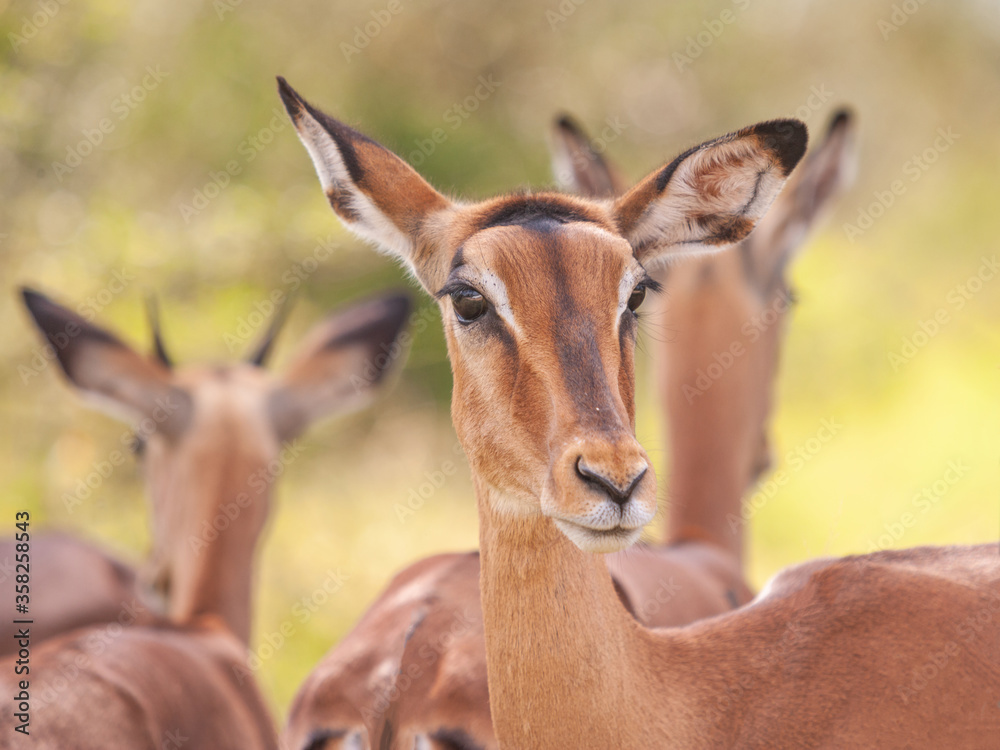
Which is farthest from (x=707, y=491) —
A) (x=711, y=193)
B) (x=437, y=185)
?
(x=437, y=185)

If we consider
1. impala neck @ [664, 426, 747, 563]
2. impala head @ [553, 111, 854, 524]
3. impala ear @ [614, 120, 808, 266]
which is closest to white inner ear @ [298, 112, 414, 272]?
impala ear @ [614, 120, 808, 266]

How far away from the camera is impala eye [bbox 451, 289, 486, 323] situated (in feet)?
10.0

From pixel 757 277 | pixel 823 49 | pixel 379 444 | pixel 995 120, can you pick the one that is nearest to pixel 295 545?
pixel 379 444

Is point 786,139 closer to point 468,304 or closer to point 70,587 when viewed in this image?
point 468,304

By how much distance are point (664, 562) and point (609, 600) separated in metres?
1.75

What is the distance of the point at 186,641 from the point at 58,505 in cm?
587

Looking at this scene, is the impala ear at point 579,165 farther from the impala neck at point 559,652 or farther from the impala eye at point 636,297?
the impala neck at point 559,652

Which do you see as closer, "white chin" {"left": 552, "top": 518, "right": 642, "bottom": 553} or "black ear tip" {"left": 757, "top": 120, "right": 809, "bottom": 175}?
"white chin" {"left": 552, "top": 518, "right": 642, "bottom": 553}

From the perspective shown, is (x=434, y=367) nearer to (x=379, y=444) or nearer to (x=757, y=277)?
(x=379, y=444)

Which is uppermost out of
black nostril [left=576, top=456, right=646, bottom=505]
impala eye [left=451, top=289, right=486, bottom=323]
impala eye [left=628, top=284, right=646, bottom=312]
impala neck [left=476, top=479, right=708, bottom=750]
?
impala eye [left=451, top=289, right=486, bottom=323]

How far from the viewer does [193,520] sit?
5.33 meters

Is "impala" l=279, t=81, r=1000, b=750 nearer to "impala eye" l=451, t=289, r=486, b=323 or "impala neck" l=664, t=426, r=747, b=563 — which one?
"impala eye" l=451, t=289, r=486, b=323

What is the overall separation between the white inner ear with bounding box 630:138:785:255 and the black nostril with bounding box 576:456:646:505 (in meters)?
1.07

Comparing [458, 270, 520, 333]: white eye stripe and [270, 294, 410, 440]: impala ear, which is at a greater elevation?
[270, 294, 410, 440]: impala ear
